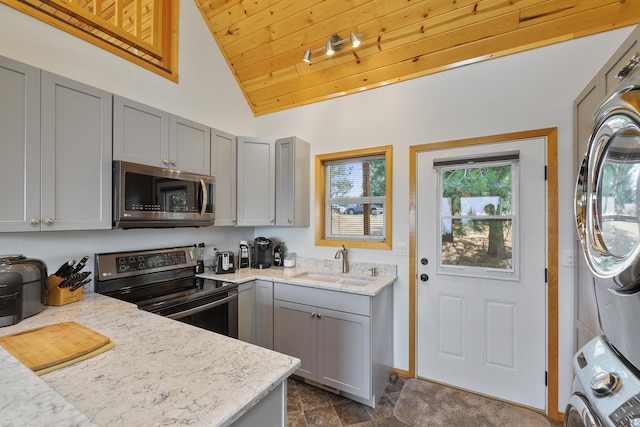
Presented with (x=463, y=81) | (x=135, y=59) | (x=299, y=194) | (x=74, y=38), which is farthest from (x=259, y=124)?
(x=463, y=81)

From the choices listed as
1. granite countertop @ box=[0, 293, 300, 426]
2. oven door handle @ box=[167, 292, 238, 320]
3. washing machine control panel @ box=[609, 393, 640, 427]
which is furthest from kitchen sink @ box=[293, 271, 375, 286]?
washing machine control panel @ box=[609, 393, 640, 427]

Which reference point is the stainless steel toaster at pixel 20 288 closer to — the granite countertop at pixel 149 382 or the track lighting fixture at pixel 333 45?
the granite countertop at pixel 149 382

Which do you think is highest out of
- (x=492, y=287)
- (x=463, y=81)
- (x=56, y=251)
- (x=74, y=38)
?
(x=74, y=38)

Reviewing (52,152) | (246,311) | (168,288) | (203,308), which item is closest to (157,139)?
(52,152)

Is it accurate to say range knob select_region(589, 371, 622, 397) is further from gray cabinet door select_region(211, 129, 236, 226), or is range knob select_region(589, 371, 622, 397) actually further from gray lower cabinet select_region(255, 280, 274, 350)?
gray cabinet door select_region(211, 129, 236, 226)

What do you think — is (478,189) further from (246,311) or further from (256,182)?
(246,311)

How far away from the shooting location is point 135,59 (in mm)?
2305

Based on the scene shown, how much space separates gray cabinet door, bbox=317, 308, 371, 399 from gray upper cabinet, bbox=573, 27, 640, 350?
52.1 inches

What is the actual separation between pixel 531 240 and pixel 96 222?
3.05 m

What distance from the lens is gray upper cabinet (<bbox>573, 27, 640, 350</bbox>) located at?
146cm

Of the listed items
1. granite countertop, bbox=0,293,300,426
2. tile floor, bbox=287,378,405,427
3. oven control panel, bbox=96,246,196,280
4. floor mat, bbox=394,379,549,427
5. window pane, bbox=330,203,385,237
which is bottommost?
tile floor, bbox=287,378,405,427

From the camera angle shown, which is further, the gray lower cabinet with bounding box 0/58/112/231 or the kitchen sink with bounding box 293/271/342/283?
the kitchen sink with bounding box 293/271/342/283

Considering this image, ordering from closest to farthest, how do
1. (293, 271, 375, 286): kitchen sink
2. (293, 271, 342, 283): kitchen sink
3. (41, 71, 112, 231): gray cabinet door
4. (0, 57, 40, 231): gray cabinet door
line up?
(0, 57, 40, 231): gray cabinet door, (41, 71, 112, 231): gray cabinet door, (293, 271, 375, 286): kitchen sink, (293, 271, 342, 283): kitchen sink

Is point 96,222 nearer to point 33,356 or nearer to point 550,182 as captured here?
point 33,356
